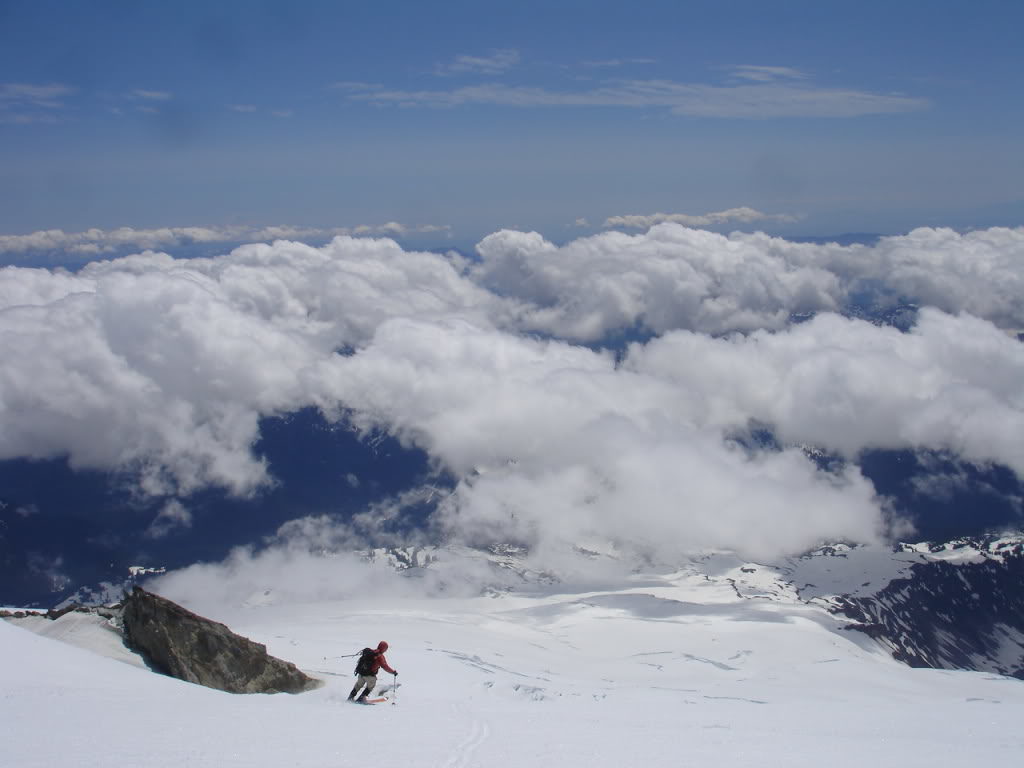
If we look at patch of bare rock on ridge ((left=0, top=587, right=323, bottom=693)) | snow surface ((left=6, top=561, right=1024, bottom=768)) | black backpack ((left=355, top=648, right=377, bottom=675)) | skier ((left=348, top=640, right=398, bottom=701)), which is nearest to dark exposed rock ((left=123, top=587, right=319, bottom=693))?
patch of bare rock on ridge ((left=0, top=587, right=323, bottom=693))

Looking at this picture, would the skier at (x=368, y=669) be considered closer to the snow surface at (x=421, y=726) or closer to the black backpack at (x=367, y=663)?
the black backpack at (x=367, y=663)

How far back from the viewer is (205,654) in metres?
31.6

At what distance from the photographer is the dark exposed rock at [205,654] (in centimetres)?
3067

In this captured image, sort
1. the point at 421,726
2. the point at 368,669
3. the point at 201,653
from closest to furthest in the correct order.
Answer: the point at 421,726, the point at 368,669, the point at 201,653

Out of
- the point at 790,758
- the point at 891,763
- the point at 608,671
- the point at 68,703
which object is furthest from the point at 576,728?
the point at 608,671

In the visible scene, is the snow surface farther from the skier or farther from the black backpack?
the black backpack

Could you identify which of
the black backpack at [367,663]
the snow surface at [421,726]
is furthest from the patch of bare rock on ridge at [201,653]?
the black backpack at [367,663]

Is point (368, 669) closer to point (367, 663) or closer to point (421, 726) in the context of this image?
point (367, 663)

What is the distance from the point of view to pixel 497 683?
38531mm

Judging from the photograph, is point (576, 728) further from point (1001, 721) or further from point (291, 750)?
point (1001, 721)

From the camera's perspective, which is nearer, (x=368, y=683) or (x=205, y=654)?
(x=368, y=683)

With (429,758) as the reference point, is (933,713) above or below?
below

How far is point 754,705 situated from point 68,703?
118 feet

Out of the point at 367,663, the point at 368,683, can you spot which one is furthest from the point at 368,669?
the point at 368,683
